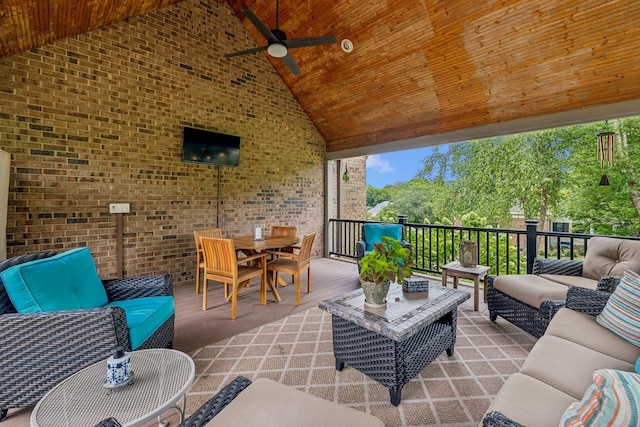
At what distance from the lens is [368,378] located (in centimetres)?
204

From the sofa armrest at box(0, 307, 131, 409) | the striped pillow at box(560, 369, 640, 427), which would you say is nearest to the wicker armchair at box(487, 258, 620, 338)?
the striped pillow at box(560, 369, 640, 427)

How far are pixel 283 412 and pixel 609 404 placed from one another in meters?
0.96

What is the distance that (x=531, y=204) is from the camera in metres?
8.88

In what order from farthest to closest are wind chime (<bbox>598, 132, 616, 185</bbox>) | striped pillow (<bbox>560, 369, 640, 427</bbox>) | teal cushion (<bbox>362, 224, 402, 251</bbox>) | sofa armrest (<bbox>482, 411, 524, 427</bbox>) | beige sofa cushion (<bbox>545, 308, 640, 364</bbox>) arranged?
1. teal cushion (<bbox>362, 224, 402, 251</bbox>)
2. wind chime (<bbox>598, 132, 616, 185</bbox>)
3. beige sofa cushion (<bbox>545, 308, 640, 364</bbox>)
4. sofa armrest (<bbox>482, 411, 524, 427</bbox>)
5. striped pillow (<bbox>560, 369, 640, 427</bbox>)

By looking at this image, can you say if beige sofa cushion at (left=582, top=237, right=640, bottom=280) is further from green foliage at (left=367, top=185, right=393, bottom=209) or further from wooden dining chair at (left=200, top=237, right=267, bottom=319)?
green foliage at (left=367, top=185, right=393, bottom=209)

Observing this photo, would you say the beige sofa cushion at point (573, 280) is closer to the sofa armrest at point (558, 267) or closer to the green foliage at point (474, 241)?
the sofa armrest at point (558, 267)

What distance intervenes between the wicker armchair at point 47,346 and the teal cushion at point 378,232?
12.4 feet

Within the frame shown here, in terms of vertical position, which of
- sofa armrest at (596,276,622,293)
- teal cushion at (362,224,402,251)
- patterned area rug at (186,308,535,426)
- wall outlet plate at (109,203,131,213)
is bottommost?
patterned area rug at (186,308,535,426)

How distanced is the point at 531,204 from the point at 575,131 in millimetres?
2354

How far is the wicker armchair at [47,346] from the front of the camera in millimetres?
1542

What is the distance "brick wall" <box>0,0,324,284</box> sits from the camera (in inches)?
132

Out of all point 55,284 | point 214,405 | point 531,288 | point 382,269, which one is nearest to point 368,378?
point 382,269

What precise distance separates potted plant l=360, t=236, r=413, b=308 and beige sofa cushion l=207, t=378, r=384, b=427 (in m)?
Answer: 0.97

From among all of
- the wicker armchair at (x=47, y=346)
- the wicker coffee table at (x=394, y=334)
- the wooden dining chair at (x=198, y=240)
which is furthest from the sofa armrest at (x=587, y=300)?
the wooden dining chair at (x=198, y=240)
